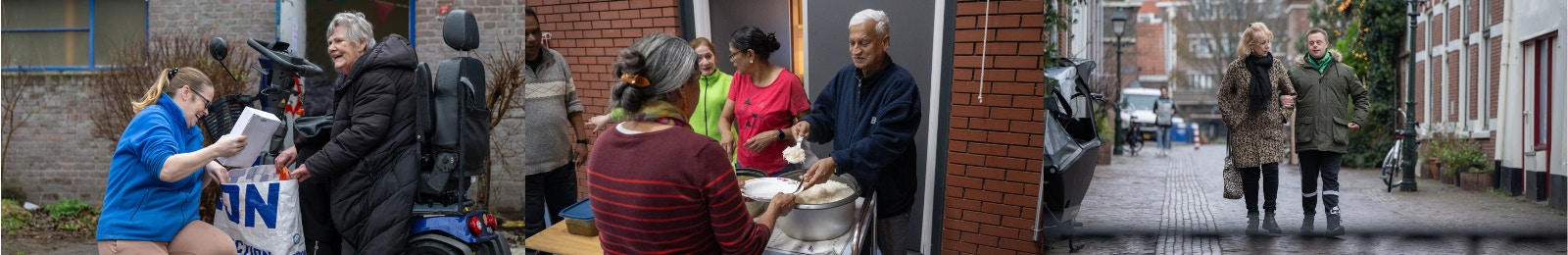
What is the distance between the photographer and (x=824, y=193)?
147 inches

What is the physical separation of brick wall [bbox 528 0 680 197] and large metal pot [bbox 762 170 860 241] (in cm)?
164

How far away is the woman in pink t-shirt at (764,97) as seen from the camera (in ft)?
14.7

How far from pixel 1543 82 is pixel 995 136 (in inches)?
313

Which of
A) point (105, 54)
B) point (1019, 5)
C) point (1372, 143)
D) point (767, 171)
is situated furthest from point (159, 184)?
point (1372, 143)

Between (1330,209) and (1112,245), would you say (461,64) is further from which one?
(1330,209)

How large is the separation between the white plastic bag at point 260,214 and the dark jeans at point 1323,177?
524 centimetres

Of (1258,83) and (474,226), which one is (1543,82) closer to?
(1258,83)

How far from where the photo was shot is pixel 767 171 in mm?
4555

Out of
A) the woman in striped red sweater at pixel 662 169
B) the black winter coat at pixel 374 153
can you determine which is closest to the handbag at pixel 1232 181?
the black winter coat at pixel 374 153

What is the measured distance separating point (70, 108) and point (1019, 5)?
904 centimetres

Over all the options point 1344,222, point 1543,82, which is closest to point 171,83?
point 1344,222

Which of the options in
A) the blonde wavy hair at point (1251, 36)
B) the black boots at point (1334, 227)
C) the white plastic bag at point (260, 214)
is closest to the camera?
the white plastic bag at point (260, 214)

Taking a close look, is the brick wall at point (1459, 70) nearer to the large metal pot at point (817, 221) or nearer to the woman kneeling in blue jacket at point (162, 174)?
the large metal pot at point (817, 221)

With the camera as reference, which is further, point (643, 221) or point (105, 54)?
point (105, 54)
